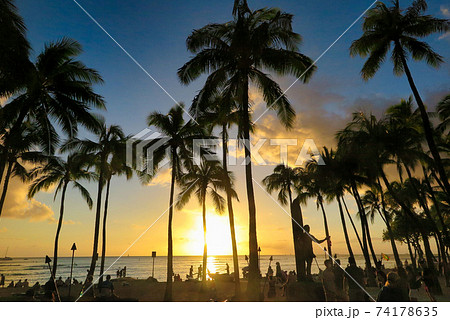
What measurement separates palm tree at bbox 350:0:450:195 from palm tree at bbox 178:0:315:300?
5.92m

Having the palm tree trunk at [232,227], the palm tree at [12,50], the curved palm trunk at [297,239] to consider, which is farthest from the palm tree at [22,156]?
the curved palm trunk at [297,239]

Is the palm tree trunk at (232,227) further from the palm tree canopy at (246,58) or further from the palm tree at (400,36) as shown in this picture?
the palm tree at (400,36)

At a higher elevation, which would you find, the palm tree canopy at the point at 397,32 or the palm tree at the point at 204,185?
the palm tree canopy at the point at 397,32

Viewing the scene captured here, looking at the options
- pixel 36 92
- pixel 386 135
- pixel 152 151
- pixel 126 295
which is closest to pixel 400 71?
pixel 386 135

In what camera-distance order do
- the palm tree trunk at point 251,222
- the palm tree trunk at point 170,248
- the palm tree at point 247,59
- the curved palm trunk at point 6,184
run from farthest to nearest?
the curved palm trunk at point 6,184 → the palm tree trunk at point 170,248 → the palm tree at point 247,59 → the palm tree trunk at point 251,222

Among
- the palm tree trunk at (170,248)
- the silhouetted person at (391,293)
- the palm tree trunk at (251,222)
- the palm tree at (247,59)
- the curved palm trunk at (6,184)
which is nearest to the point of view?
the silhouetted person at (391,293)

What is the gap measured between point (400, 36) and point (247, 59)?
9918 mm

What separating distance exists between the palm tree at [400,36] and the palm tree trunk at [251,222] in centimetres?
931

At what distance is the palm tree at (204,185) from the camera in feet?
86.2

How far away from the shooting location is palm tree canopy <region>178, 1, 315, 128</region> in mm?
14188

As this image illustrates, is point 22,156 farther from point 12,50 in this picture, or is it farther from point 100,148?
point 12,50

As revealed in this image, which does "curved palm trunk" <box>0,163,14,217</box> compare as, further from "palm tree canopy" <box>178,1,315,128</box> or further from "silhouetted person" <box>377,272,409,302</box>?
"silhouetted person" <box>377,272,409,302</box>

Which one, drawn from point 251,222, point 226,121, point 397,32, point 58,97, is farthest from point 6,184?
point 397,32
